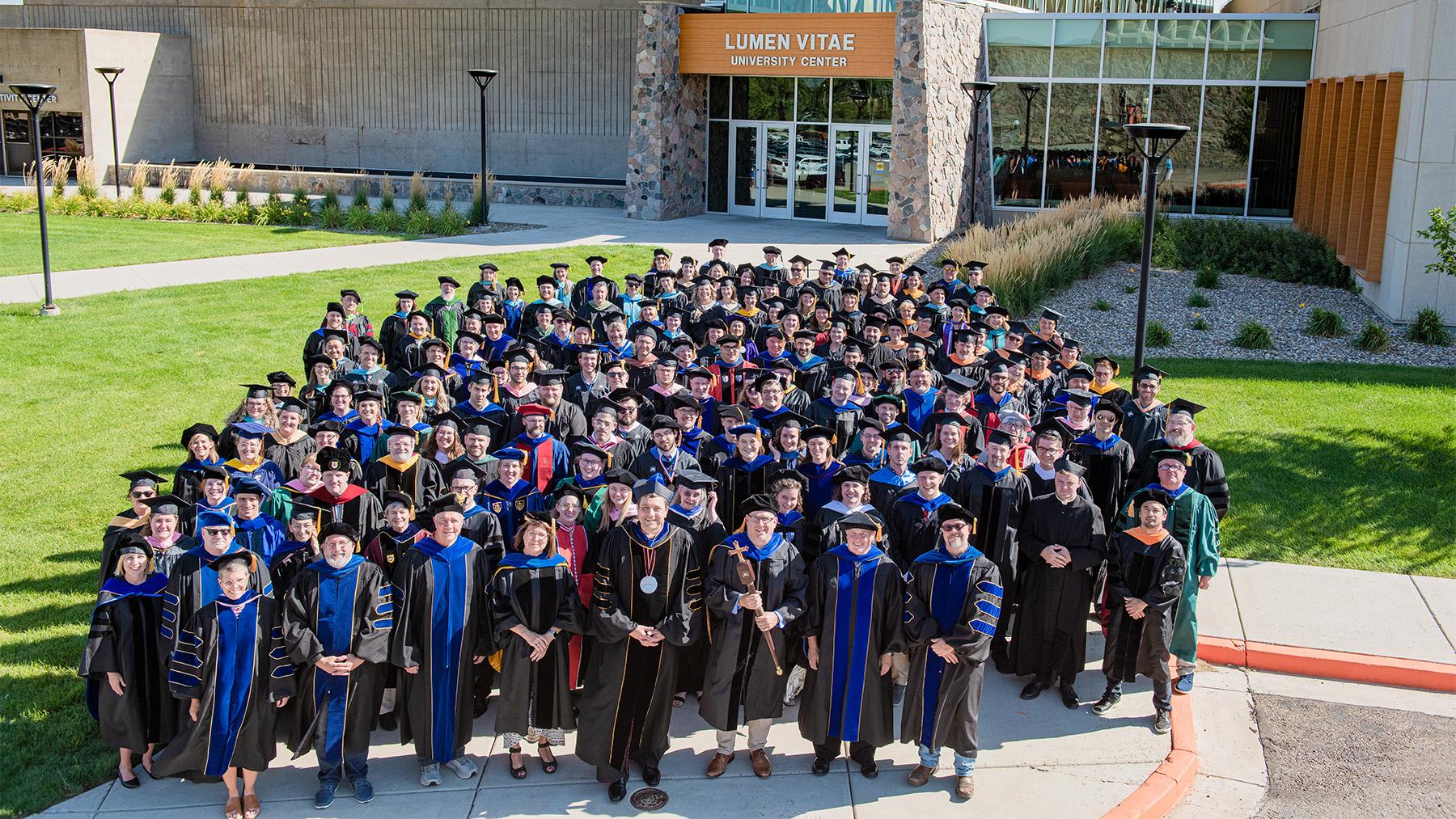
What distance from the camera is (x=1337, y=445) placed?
12.7 meters

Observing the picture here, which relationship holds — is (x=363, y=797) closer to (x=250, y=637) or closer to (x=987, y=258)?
(x=250, y=637)

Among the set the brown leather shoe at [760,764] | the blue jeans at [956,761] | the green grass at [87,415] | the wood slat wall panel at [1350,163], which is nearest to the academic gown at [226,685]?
the green grass at [87,415]

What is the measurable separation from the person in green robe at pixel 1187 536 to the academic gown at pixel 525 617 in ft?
11.5

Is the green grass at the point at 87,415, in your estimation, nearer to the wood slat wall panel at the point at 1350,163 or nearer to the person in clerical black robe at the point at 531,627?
the person in clerical black robe at the point at 531,627

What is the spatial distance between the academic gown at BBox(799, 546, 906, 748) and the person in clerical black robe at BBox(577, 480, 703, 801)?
735 mm

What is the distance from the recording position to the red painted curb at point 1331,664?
28.1 feet

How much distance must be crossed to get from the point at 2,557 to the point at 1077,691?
26.8 feet

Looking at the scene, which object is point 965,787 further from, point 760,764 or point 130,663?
point 130,663

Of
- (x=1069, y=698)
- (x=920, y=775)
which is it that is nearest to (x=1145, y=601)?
(x=1069, y=698)

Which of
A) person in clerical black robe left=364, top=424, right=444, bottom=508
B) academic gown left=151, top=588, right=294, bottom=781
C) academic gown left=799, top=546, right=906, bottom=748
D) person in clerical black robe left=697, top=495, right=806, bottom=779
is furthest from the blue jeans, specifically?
person in clerical black robe left=364, top=424, right=444, bottom=508

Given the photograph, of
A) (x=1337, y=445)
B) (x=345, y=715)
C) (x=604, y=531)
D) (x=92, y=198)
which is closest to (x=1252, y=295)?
(x=1337, y=445)

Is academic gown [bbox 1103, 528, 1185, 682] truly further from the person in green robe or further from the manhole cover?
the manhole cover

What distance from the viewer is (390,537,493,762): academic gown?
7047 millimetres

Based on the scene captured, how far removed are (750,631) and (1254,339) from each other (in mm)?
12065
